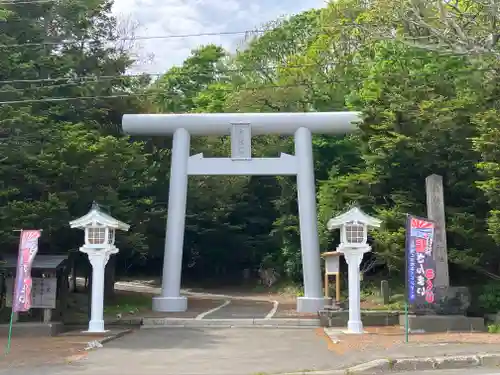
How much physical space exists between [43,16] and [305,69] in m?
13.6

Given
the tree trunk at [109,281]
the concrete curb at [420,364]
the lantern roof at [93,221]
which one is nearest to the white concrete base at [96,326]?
the lantern roof at [93,221]

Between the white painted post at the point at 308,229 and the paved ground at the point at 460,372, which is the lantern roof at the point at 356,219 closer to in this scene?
the white painted post at the point at 308,229

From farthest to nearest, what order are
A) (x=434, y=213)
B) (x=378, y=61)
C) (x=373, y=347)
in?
(x=378, y=61)
(x=434, y=213)
(x=373, y=347)

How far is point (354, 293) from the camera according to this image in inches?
609

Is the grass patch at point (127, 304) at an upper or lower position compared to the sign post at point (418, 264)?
lower

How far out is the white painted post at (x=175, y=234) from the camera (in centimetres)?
1962

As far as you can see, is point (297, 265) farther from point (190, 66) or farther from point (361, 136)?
point (190, 66)

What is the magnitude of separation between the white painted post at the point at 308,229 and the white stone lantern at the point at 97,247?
6.91 metres

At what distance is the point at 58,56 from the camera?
75.3 ft

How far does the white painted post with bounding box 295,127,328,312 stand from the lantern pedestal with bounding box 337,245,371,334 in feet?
13.4

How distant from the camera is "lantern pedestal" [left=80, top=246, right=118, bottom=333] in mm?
15680

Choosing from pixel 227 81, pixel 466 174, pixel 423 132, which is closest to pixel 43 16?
pixel 423 132

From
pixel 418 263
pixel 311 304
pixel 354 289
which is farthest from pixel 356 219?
pixel 311 304

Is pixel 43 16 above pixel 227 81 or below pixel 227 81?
below
